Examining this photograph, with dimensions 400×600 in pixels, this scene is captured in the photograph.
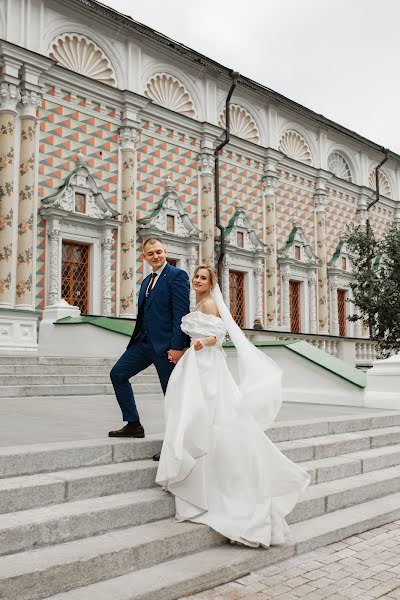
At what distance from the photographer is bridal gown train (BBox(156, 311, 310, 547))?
429cm

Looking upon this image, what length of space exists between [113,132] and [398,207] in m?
17.5

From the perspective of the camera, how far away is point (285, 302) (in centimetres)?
2381

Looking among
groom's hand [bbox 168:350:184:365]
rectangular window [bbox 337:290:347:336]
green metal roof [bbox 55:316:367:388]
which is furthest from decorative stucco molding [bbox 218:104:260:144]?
groom's hand [bbox 168:350:184:365]

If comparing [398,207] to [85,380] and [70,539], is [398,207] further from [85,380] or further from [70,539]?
[70,539]

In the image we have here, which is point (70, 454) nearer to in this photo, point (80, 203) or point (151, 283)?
point (151, 283)

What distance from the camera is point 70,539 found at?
3.84 m

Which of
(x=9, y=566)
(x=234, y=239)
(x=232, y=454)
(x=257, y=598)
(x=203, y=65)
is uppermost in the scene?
(x=203, y=65)

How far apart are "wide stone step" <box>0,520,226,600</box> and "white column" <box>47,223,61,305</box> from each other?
12.9 meters

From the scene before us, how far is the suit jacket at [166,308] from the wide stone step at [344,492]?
5.48ft

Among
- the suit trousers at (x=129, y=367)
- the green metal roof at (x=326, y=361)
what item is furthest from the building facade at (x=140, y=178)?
the suit trousers at (x=129, y=367)

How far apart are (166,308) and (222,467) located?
55.0 inches

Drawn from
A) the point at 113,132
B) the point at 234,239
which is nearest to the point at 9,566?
the point at 113,132

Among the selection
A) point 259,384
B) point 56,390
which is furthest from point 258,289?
point 259,384

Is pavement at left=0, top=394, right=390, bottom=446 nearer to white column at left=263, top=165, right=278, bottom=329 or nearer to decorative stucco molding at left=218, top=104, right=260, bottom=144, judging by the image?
white column at left=263, top=165, right=278, bottom=329
